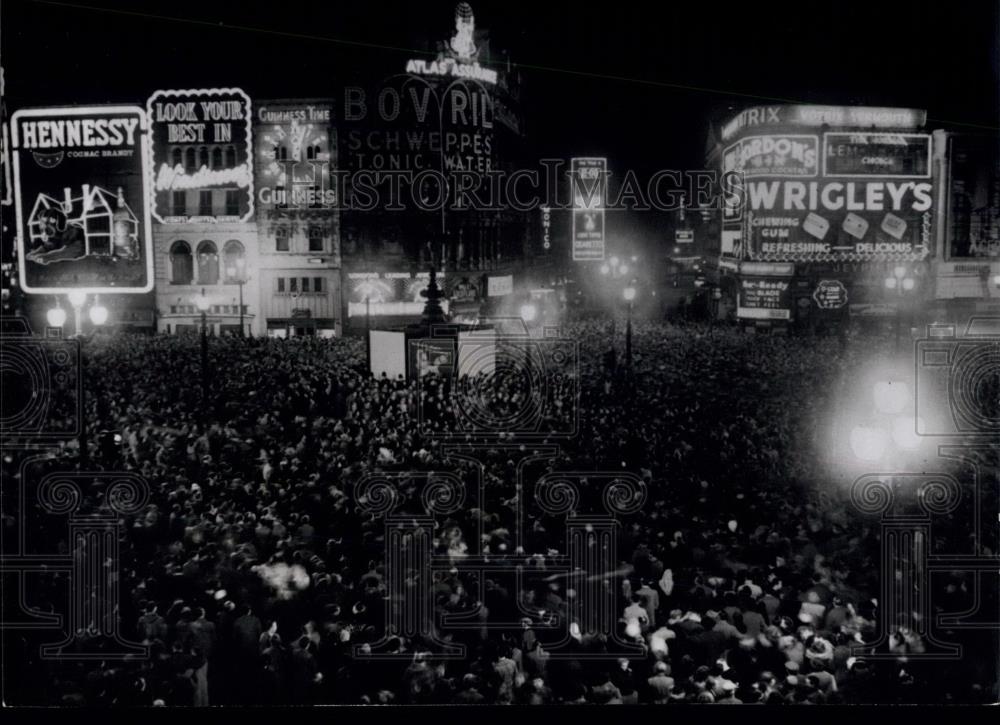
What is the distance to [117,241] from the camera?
233 inches

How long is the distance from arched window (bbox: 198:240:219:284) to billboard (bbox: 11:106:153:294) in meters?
42.4

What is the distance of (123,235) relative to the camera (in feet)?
19.1

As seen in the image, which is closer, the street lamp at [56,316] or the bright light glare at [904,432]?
the bright light glare at [904,432]

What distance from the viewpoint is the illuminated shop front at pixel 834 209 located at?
1859 inches

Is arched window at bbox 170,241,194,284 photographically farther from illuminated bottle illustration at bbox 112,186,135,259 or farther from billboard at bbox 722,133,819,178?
illuminated bottle illustration at bbox 112,186,135,259

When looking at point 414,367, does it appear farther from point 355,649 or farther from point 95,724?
point 95,724

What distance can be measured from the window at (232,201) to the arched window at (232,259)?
1699 mm

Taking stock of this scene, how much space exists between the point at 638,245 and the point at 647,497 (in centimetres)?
10350

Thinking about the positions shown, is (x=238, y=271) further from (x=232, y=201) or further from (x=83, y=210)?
(x=83, y=210)

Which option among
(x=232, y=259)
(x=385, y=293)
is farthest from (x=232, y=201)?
(x=385, y=293)

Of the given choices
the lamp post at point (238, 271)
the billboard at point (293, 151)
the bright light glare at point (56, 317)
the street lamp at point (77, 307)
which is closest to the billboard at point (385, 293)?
the billboard at point (293, 151)

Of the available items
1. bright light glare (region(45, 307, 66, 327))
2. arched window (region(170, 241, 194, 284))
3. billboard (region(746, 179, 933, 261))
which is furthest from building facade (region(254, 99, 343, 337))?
bright light glare (region(45, 307, 66, 327))

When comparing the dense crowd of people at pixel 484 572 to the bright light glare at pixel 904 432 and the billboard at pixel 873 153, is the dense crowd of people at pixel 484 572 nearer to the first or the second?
the bright light glare at pixel 904 432

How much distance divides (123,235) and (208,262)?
43.2 m
